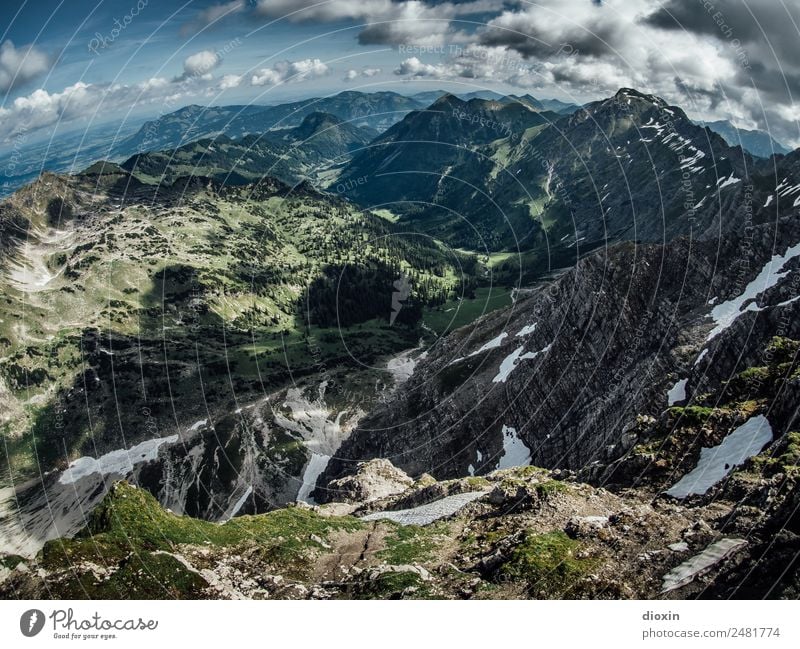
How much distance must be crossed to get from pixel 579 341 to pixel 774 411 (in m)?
59.6

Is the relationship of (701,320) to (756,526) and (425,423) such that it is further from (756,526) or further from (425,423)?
(756,526)

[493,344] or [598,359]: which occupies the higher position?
[493,344]

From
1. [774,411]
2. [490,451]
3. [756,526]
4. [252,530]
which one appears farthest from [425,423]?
[756,526]

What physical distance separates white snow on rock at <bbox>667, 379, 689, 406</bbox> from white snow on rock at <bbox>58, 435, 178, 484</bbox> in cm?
13396

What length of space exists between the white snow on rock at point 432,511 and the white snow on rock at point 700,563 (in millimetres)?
22571

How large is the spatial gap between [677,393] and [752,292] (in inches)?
1139

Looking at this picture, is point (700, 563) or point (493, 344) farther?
point (493, 344)

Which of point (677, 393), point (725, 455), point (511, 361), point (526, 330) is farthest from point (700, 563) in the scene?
point (526, 330)

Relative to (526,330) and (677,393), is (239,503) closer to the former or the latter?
(526,330)

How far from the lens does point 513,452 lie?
91.1 m

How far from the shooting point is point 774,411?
39312 millimetres

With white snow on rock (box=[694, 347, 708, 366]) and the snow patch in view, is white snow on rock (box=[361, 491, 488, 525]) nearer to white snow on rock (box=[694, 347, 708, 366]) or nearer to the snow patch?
white snow on rock (box=[694, 347, 708, 366])

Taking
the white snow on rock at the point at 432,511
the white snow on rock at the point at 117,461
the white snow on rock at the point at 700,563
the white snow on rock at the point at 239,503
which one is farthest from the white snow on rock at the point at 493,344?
the white snow on rock at the point at 117,461

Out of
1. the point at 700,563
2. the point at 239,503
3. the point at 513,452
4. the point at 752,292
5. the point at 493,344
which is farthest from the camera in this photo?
the point at 239,503
